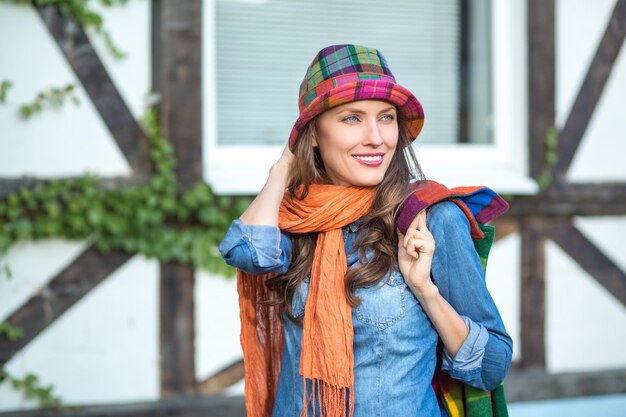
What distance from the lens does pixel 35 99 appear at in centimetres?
382

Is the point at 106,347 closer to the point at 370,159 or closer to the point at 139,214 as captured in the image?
the point at 139,214

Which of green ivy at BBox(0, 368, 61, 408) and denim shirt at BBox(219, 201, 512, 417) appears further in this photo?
green ivy at BBox(0, 368, 61, 408)

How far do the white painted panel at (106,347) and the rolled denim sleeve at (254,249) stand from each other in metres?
2.07

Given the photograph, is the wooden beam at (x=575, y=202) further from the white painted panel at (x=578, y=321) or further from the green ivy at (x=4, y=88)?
the green ivy at (x=4, y=88)

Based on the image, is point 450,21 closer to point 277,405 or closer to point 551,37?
point 551,37

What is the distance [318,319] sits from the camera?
6.27 ft

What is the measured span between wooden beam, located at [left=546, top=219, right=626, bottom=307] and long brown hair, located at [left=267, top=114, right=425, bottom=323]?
2626mm

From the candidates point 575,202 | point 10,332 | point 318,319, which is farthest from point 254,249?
point 575,202

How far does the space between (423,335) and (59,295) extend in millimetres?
2494

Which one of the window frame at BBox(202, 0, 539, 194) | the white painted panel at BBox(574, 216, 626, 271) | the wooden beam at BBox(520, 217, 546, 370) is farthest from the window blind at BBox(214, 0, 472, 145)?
the white painted panel at BBox(574, 216, 626, 271)

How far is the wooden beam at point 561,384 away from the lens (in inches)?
179

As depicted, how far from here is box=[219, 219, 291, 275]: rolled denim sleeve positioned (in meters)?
1.98

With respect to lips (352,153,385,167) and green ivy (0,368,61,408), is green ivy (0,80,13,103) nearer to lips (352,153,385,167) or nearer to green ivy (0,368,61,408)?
green ivy (0,368,61,408)

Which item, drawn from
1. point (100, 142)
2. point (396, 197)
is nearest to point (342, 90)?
point (396, 197)
